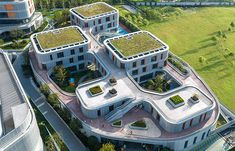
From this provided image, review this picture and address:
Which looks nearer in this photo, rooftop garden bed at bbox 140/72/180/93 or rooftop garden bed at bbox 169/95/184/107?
rooftop garden bed at bbox 169/95/184/107

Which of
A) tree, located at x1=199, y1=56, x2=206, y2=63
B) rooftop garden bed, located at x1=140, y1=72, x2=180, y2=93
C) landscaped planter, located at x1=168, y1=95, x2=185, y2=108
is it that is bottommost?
rooftop garden bed, located at x1=140, y1=72, x2=180, y2=93

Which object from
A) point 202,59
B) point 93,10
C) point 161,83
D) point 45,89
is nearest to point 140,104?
point 161,83

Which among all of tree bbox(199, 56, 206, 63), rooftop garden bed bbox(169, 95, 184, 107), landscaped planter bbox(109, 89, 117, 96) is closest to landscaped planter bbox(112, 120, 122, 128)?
landscaped planter bbox(109, 89, 117, 96)

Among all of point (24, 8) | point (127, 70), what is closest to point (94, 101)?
point (127, 70)

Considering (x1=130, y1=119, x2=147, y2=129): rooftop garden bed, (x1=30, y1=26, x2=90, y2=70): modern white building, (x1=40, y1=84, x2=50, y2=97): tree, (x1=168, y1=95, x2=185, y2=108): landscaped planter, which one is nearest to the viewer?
(x1=130, y1=119, x2=147, y2=129): rooftop garden bed

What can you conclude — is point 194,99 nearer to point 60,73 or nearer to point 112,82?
point 112,82

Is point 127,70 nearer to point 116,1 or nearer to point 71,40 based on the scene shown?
point 71,40

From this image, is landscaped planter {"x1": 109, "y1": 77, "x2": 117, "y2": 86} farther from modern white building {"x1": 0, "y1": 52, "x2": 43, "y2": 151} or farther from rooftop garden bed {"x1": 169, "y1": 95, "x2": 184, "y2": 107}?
modern white building {"x1": 0, "y1": 52, "x2": 43, "y2": 151}

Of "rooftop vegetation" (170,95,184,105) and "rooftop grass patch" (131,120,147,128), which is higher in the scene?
"rooftop vegetation" (170,95,184,105)

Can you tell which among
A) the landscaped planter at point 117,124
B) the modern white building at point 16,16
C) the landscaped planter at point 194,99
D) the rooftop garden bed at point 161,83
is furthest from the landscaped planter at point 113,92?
the modern white building at point 16,16

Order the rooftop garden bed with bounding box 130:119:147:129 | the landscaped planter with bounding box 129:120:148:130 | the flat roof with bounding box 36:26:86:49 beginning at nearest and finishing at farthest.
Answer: the landscaped planter with bounding box 129:120:148:130, the rooftop garden bed with bounding box 130:119:147:129, the flat roof with bounding box 36:26:86:49

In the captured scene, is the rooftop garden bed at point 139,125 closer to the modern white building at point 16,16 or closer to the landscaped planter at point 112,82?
the landscaped planter at point 112,82
